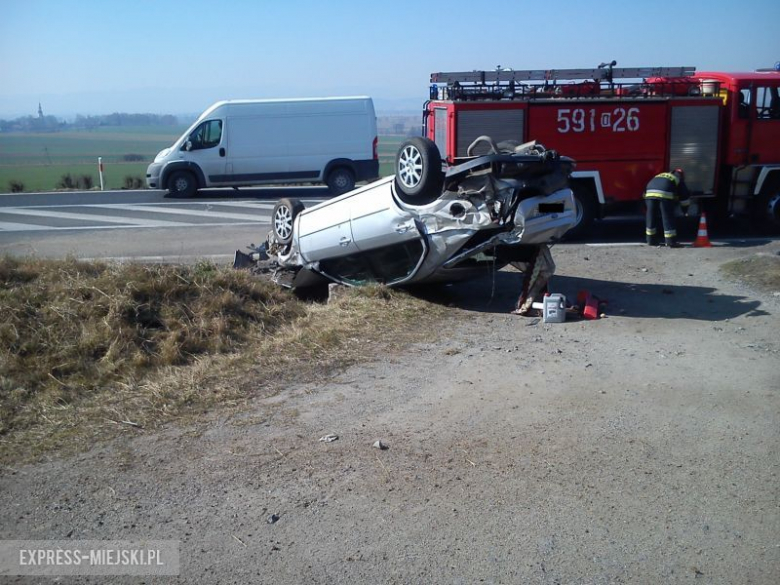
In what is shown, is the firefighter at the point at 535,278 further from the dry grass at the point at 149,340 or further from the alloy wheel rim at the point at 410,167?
the alloy wheel rim at the point at 410,167

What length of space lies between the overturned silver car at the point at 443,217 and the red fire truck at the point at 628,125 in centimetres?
402

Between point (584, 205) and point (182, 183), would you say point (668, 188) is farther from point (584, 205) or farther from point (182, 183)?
point (182, 183)

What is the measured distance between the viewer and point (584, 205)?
13.2 metres

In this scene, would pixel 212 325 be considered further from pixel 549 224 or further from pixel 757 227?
pixel 757 227

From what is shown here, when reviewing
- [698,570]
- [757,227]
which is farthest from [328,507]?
[757,227]

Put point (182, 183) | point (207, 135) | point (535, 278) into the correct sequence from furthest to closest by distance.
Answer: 1. point (207, 135)
2. point (182, 183)
3. point (535, 278)

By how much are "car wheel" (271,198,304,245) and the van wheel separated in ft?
34.1

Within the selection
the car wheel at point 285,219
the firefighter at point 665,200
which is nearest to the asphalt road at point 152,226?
the firefighter at point 665,200

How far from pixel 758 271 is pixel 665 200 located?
2369 mm

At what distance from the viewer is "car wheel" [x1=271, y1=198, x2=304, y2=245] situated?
32.6 feet

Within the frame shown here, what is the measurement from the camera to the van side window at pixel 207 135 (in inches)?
784

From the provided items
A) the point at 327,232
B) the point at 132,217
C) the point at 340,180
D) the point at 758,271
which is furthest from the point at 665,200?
the point at 132,217

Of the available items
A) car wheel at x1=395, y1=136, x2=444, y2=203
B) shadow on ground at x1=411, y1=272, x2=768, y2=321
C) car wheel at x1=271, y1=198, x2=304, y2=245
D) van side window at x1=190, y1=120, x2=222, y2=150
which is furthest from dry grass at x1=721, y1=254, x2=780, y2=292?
van side window at x1=190, y1=120, x2=222, y2=150

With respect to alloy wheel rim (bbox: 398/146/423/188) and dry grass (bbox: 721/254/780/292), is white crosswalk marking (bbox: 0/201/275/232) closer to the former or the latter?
alloy wheel rim (bbox: 398/146/423/188)
